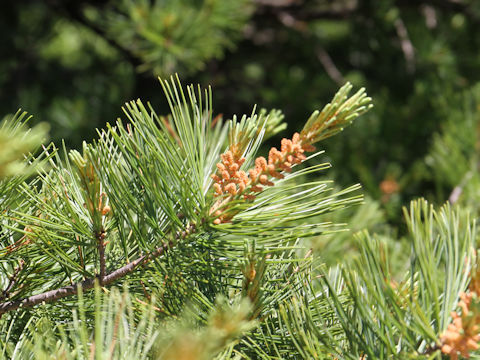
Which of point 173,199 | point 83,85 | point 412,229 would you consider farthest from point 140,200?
point 83,85

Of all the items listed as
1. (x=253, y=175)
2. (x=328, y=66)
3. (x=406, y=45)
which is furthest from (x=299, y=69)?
(x=253, y=175)

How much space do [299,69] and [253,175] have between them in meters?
1.05

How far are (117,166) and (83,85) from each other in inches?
44.6

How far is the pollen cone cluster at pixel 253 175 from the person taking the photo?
0.31m

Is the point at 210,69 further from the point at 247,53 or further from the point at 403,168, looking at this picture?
the point at 403,168

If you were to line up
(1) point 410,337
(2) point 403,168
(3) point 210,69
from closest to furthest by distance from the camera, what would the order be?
(1) point 410,337 < (2) point 403,168 < (3) point 210,69

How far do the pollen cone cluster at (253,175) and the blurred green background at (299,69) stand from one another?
529 mm

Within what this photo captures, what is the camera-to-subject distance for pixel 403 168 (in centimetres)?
113

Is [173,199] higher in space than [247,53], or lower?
lower

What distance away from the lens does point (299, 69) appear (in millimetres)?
1310

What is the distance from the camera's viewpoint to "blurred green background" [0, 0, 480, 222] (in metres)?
0.87

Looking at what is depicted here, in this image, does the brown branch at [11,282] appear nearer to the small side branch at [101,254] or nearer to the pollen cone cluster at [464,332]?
the small side branch at [101,254]

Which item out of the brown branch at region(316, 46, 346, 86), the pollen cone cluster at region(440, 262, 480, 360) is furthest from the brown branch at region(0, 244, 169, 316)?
the brown branch at region(316, 46, 346, 86)

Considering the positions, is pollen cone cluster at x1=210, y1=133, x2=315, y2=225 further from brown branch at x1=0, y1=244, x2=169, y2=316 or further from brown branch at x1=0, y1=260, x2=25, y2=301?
brown branch at x1=0, y1=260, x2=25, y2=301
